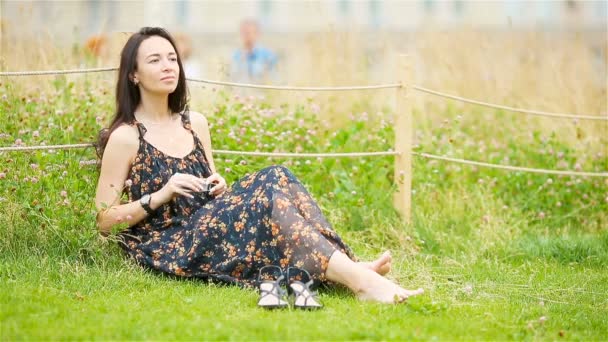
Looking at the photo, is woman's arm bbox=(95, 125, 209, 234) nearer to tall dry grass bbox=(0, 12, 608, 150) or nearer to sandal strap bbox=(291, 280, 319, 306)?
sandal strap bbox=(291, 280, 319, 306)

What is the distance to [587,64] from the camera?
8.61m

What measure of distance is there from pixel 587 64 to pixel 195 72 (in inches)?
139

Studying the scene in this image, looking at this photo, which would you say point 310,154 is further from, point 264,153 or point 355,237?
point 355,237

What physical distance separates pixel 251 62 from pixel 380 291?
547 centimetres

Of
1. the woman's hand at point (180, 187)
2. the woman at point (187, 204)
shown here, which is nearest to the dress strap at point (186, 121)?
the woman at point (187, 204)

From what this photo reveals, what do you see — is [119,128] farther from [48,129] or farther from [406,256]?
[406,256]

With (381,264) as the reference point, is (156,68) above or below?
above

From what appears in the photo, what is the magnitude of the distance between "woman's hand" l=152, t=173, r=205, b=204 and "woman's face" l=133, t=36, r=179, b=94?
0.50 meters

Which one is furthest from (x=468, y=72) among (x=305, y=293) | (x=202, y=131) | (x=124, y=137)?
(x=305, y=293)

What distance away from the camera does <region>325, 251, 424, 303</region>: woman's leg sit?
4.13 metres

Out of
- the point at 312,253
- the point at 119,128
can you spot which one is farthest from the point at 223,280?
the point at 119,128

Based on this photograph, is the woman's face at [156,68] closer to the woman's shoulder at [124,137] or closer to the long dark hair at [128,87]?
the long dark hair at [128,87]

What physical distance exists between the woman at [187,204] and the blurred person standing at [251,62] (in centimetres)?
309

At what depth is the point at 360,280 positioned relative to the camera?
164 inches
